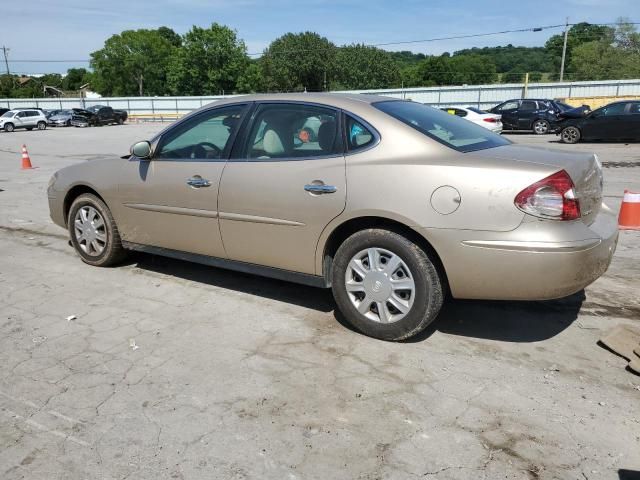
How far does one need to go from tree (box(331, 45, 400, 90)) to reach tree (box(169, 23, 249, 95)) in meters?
16.6

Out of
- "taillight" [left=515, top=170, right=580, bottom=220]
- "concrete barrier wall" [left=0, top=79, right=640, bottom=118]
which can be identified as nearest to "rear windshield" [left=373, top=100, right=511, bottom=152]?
"taillight" [left=515, top=170, right=580, bottom=220]

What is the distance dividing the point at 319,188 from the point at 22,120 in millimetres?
40655

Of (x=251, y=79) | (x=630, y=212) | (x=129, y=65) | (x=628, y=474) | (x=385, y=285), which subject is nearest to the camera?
(x=628, y=474)

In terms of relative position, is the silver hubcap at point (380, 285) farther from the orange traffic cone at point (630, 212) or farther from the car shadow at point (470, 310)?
the orange traffic cone at point (630, 212)

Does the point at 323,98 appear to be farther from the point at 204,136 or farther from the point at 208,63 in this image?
the point at 208,63

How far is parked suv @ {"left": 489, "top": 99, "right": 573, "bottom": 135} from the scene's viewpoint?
2418cm

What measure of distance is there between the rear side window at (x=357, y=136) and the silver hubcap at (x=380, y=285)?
0.72m

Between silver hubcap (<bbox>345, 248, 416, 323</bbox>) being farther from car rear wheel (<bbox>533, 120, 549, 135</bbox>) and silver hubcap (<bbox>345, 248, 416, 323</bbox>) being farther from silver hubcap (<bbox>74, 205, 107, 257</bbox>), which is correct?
car rear wheel (<bbox>533, 120, 549, 135</bbox>)

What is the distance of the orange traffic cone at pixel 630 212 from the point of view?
6656mm

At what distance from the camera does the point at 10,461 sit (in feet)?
8.46

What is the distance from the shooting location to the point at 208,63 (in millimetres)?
90500

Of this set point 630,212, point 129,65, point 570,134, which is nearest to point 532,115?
point 570,134

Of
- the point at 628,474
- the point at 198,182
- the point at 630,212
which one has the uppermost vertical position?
the point at 198,182

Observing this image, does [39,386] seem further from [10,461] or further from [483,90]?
[483,90]
